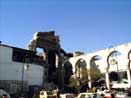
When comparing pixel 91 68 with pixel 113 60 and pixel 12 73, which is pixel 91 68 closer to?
pixel 113 60

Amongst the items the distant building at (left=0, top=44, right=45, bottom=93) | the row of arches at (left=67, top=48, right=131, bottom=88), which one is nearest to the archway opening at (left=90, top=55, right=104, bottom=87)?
the row of arches at (left=67, top=48, right=131, bottom=88)

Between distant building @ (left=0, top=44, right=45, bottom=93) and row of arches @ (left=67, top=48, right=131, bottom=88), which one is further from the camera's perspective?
row of arches @ (left=67, top=48, right=131, bottom=88)

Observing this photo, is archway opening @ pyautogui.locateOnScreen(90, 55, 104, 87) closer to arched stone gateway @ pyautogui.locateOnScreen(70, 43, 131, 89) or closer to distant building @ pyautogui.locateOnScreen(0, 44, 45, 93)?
arched stone gateway @ pyautogui.locateOnScreen(70, 43, 131, 89)

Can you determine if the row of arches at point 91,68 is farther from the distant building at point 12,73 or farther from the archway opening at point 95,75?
the distant building at point 12,73

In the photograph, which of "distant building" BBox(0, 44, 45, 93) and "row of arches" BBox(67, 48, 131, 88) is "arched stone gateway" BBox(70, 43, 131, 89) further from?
"distant building" BBox(0, 44, 45, 93)

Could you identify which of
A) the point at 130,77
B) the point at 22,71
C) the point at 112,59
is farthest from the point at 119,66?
the point at 22,71

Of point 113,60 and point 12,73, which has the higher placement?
point 113,60

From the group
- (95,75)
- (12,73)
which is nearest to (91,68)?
(95,75)

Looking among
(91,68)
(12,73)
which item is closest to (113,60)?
(91,68)

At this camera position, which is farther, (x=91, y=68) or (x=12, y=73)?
(x=91, y=68)

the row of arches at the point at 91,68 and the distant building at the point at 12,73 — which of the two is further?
the row of arches at the point at 91,68

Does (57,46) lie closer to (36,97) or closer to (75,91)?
(75,91)

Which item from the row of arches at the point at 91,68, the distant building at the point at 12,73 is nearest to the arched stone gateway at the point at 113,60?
the row of arches at the point at 91,68

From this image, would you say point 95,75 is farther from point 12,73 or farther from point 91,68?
point 12,73
